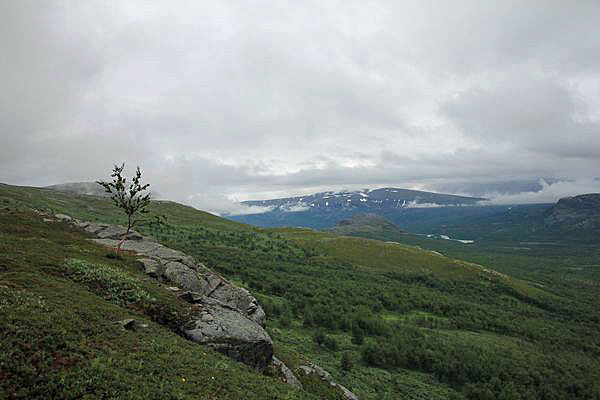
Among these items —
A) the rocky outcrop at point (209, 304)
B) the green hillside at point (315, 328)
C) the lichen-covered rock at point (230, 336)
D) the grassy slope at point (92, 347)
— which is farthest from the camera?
the rocky outcrop at point (209, 304)

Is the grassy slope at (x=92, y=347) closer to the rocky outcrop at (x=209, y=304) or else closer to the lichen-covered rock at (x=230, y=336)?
the lichen-covered rock at (x=230, y=336)

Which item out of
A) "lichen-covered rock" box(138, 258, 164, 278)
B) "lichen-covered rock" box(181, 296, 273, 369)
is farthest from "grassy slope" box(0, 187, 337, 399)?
"lichen-covered rock" box(138, 258, 164, 278)

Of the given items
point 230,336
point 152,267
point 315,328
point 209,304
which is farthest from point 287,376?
point 315,328

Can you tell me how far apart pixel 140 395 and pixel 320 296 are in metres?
74.7

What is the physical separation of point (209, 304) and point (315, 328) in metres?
41.3

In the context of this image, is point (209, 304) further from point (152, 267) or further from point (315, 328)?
point (315, 328)

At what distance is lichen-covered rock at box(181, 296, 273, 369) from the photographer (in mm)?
23953

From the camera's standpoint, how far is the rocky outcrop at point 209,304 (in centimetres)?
2448

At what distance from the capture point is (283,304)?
69875mm

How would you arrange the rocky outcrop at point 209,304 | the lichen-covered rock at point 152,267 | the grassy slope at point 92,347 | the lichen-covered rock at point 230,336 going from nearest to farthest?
the grassy slope at point 92,347
the lichen-covered rock at point 230,336
the rocky outcrop at point 209,304
the lichen-covered rock at point 152,267

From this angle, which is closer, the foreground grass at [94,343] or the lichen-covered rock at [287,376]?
the foreground grass at [94,343]

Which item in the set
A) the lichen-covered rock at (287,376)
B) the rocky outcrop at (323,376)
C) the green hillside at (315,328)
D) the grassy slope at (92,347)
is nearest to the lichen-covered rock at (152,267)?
the green hillside at (315,328)

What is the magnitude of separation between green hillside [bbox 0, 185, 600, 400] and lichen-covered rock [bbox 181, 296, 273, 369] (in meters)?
1.76

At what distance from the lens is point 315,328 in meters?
65.1
